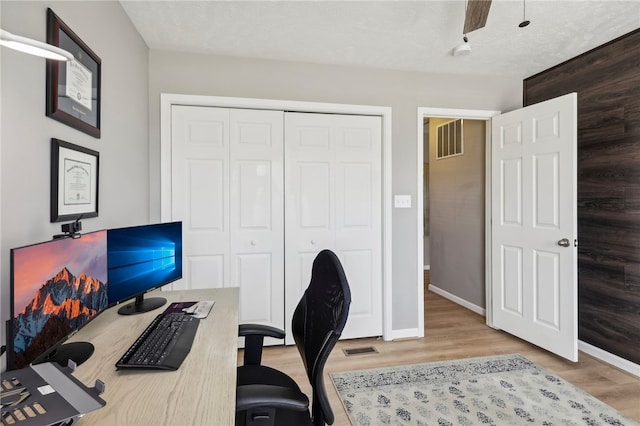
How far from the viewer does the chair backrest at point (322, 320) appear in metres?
1.10

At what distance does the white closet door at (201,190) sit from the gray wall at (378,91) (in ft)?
0.49

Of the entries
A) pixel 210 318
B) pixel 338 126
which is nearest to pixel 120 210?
pixel 210 318

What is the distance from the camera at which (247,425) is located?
0.99m

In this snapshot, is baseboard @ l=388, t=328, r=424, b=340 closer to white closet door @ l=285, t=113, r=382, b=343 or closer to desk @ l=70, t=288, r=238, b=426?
white closet door @ l=285, t=113, r=382, b=343

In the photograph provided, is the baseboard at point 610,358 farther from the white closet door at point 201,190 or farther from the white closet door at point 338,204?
the white closet door at point 201,190

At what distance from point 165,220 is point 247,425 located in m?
2.04

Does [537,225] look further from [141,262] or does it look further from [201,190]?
[141,262]

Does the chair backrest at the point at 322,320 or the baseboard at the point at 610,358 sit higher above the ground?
the chair backrest at the point at 322,320

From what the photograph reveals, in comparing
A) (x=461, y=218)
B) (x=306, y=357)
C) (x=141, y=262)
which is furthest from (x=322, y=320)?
(x=461, y=218)

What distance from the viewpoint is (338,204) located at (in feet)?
9.76

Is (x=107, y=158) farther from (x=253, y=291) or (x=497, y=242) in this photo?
(x=497, y=242)

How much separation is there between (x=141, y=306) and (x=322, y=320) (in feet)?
3.39

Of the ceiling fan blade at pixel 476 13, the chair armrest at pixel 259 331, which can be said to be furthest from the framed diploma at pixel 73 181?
the ceiling fan blade at pixel 476 13

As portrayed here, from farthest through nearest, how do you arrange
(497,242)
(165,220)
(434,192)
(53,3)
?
(434,192) < (497,242) < (165,220) < (53,3)
